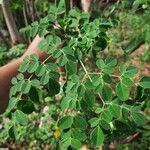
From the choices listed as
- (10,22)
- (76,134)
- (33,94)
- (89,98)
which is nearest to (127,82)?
(89,98)

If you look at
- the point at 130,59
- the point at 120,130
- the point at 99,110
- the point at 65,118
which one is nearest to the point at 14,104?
the point at 65,118

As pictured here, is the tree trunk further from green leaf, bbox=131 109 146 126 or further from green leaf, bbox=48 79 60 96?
green leaf, bbox=131 109 146 126

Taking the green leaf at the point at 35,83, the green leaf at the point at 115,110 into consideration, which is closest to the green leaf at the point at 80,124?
the green leaf at the point at 115,110

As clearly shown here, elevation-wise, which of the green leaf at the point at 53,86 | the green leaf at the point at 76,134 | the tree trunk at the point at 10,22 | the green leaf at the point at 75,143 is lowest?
the tree trunk at the point at 10,22

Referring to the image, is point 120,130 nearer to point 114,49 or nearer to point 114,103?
point 114,103

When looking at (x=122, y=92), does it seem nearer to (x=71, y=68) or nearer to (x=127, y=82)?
(x=127, y=82)

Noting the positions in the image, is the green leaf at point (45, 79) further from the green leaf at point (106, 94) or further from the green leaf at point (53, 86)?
the green leaf at point (106, 94)

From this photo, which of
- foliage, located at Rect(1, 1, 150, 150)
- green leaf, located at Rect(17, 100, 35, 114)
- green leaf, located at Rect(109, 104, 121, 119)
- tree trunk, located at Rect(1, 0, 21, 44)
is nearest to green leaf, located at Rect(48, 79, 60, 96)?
foliage, located at Rect(1, 1, 150, 150)
